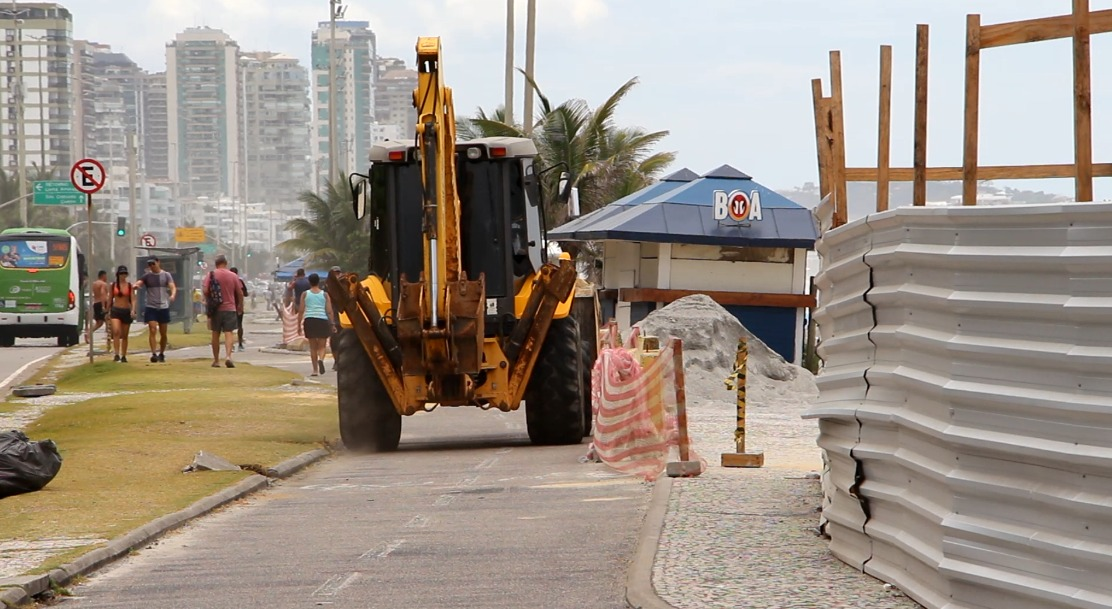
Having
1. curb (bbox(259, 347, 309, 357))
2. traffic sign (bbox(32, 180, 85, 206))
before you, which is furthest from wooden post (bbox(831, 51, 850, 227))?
traffic sign (bbox(32, 180, 85, 206))

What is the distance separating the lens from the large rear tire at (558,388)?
17141mm

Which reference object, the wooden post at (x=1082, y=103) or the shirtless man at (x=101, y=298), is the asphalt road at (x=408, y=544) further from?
the shirtless man at (x=101, y=298)

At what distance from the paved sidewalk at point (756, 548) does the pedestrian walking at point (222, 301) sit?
581 inches

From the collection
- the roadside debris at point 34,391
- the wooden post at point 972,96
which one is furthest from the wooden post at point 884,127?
the roadside debris at point 34,391

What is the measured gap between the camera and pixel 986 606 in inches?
286

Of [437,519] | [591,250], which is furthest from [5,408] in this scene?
[591,250]

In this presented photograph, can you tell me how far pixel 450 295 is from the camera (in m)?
16.0

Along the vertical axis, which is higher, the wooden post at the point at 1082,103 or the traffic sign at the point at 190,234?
the traffic sign at the point at 190,234

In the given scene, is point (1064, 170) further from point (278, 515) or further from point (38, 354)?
point (38, 354)

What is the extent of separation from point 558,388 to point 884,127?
7.83 meters

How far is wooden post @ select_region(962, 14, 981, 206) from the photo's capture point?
8141 mm

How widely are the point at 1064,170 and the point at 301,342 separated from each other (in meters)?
33.6

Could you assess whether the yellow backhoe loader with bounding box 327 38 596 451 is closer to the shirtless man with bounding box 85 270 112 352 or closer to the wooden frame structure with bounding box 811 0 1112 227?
the wooden frame structure with bounding box 811 0 1112 227

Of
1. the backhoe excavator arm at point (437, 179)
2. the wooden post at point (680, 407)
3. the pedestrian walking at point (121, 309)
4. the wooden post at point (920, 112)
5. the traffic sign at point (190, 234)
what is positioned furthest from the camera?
the traffic sign at point (190, 234)
